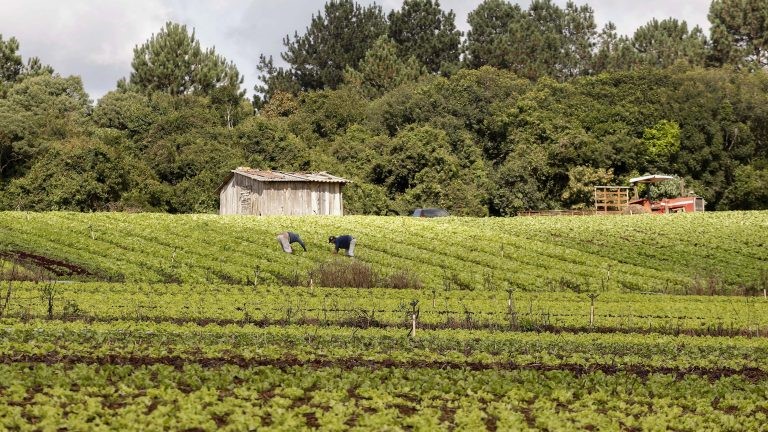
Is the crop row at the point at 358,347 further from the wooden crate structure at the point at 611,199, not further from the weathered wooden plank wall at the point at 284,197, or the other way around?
the wooden crate structure at the point at 611,199

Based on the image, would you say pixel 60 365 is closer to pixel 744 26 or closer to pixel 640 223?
pixel 640 223

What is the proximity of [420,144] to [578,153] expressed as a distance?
1397cm

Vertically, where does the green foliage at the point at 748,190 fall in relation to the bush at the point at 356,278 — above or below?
above

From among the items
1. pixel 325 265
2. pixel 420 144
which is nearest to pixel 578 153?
A: pixel 420 144

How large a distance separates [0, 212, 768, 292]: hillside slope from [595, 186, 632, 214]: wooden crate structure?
15163mm

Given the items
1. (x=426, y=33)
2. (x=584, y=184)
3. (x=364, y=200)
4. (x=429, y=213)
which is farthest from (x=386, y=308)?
(x=426, y=33)

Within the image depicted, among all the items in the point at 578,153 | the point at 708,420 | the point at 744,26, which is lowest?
the point at 708,420

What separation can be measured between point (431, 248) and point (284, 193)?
2118cm

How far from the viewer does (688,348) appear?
91.2 ft

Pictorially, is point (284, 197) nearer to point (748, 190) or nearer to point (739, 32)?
point (748, 190)

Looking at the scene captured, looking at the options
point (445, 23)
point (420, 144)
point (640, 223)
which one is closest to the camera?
point (640, 223)

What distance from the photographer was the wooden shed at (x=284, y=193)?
2982 inches

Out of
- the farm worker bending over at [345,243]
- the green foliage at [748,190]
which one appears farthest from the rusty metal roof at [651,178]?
the farm worker bending over at [345,243]

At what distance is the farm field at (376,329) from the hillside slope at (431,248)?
19 cm
